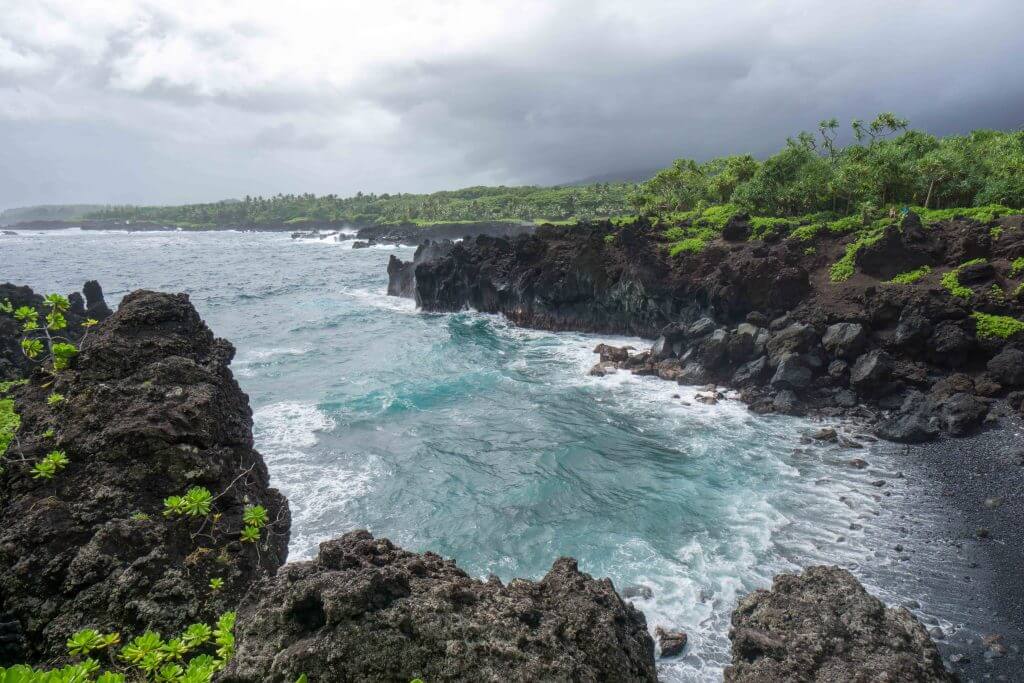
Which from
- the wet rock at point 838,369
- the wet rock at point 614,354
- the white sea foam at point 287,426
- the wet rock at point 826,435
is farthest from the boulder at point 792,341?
the white sea foam at point 287,426

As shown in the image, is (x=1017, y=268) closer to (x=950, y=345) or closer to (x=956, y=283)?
(x=956, y=283)

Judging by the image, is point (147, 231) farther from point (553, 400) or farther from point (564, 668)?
point (564, 668)

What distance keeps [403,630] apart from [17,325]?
27.6 m

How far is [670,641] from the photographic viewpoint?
1194 centimetres

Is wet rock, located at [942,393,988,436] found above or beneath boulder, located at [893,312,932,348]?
beneath

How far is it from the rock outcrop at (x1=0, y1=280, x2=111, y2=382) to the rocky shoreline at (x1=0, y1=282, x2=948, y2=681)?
6.96 m

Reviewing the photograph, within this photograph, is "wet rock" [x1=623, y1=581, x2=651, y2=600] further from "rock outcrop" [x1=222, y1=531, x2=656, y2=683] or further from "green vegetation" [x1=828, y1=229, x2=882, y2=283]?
"green vegetation" [x1=828, y1=229, x2=882, y2=283]

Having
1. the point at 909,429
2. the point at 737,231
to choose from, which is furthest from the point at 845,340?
the point at 737,231

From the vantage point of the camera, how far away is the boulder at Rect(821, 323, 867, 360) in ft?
87.4

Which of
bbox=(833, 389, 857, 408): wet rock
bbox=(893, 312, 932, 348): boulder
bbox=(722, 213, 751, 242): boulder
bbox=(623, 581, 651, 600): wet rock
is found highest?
bbox=(722, 213, 751, 242): boulder

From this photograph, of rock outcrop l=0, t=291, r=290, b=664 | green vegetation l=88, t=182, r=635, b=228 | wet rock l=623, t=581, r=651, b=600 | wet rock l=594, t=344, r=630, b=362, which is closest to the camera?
rock outcrop l=0, t=291, r=290, b=664

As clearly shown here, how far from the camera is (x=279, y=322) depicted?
47719 millimetres

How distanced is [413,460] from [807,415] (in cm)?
1869

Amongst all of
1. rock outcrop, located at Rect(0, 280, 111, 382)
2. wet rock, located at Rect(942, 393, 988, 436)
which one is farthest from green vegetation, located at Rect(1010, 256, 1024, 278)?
rock outcrop, located at Rect(0, 280, 111, 382)
